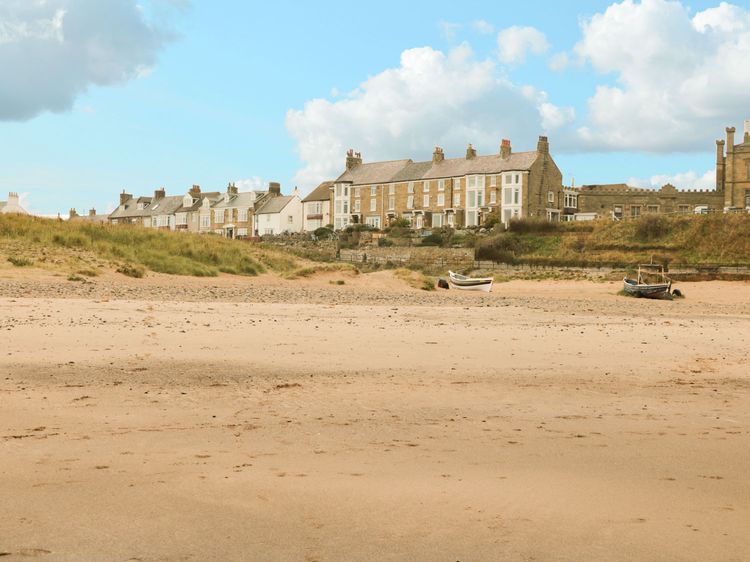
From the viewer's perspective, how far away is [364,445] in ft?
20.0

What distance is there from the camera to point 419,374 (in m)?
9.25

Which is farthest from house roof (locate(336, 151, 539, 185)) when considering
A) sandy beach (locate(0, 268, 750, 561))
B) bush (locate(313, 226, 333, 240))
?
sandy beach (locate(0, 268, 750, 561))

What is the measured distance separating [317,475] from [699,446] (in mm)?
3089

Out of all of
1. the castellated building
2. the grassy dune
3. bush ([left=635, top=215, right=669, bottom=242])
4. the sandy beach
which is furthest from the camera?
the castellated building

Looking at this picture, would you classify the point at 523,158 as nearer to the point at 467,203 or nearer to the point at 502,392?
the point at 467,203

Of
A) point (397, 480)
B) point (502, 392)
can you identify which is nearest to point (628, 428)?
point (502, 392)

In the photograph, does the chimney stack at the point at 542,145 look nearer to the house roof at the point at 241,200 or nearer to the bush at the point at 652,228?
the bush at the point at 652,228

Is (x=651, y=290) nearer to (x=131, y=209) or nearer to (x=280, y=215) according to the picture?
→ (x=280, y=215)

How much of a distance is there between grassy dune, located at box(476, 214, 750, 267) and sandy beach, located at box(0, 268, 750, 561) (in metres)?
40.5

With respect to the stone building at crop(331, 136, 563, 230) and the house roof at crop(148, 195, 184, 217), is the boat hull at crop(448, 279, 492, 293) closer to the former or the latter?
the stone building at crop(331, 136, 563, 230)

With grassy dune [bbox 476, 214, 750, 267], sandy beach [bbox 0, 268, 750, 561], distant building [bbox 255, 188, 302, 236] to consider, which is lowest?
sandy beach [bbox 0, 268, 750, 561]

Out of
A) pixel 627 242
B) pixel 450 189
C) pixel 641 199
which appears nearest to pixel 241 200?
pixel 450 189

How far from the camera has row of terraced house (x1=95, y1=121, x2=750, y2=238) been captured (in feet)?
231

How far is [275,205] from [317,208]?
209 inches
